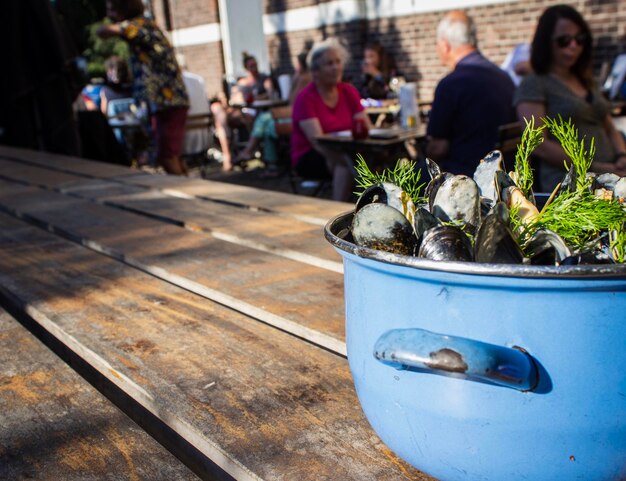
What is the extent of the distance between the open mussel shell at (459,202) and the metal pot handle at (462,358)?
0.18 metres

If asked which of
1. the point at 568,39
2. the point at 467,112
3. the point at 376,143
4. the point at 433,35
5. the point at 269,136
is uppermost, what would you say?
the point at 433,35

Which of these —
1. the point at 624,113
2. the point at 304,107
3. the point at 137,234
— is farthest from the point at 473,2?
the point at 137,234

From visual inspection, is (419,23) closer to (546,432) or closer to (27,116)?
(27,116)

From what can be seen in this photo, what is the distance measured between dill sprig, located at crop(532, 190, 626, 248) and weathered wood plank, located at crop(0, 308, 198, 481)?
490mm

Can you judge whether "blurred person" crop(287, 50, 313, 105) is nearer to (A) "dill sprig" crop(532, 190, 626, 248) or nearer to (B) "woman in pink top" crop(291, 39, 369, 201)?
(B) "woman in pink top" crop(291, 39, 369, 201)

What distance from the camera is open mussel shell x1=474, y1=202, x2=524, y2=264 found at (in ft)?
2.04

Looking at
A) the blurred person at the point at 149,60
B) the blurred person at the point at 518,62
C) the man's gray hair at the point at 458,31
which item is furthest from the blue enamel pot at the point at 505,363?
the blurred person at the point at 518,62

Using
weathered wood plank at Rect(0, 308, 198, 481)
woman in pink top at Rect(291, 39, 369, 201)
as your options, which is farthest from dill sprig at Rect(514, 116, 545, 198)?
woman in pink top at Rect(291, 39, 369, 201)

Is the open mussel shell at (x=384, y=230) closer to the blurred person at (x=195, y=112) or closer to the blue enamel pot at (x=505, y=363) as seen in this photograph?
the blue enamel pot at (x=505, y=363)

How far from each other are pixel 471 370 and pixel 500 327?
6cm

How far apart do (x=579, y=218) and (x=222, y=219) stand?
1.42 m

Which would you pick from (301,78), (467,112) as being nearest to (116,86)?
(301,78)

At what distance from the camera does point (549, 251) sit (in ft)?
2.08

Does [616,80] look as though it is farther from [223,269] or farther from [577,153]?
[577,153]
